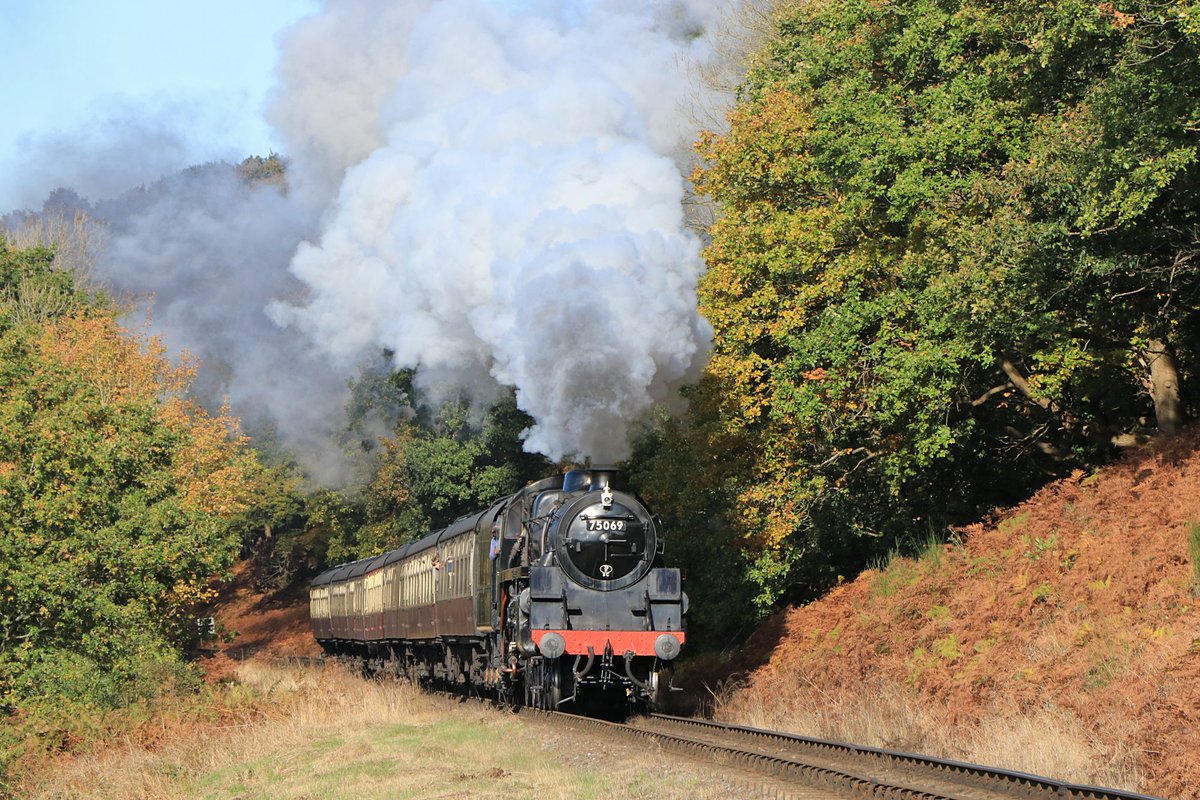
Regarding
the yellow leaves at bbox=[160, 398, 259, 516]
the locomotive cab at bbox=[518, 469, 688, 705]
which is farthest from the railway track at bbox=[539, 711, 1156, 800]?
the yellow leaves at bbox=[160, 398, 259, 516]

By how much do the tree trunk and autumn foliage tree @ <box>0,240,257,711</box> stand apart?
17761 mm

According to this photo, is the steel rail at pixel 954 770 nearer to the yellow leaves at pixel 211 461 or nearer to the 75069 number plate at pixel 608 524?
the 75069 number plate at pixel 608 524

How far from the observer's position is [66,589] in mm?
22688

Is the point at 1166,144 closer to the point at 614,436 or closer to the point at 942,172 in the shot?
the point at 942,172

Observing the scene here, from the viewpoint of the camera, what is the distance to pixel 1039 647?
16.7 metres

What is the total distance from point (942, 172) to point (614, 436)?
7445 mm

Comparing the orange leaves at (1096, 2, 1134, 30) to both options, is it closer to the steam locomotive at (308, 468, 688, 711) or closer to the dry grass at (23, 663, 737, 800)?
Answer: the steam locomotive at (308, 468, 688, 711)

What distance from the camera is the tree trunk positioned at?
2061 cm

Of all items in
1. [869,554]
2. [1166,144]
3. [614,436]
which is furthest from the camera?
[869,554]

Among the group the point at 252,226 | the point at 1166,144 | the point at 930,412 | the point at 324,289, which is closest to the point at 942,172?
the point at 930,412

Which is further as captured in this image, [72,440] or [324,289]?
[324,289]

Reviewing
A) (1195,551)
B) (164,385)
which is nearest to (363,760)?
(1195,551)

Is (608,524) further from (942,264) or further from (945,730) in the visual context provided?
(942,264)

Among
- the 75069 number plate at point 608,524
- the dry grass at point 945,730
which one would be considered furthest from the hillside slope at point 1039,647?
the 75069 number plate at point 608,524
